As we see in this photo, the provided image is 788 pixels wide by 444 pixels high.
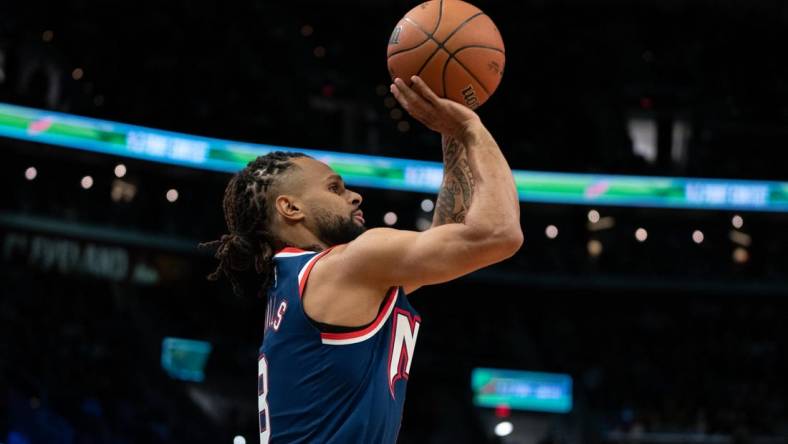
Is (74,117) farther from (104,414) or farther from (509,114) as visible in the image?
(509,114)

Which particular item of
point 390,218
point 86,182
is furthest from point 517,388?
point 86,182

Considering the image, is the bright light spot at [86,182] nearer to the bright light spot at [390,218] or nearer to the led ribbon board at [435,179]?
the led ribbon board at [435,179]

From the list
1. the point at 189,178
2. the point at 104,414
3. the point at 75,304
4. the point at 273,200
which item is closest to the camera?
the point at 273,200

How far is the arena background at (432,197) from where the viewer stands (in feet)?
60.2

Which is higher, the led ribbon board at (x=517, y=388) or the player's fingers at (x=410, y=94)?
the player's fingers at (x=410, y=94)

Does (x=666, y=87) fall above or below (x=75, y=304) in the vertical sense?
above

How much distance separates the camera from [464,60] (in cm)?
325

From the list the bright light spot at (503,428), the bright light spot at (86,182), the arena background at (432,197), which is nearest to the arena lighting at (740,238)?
the arena background at (432,197)

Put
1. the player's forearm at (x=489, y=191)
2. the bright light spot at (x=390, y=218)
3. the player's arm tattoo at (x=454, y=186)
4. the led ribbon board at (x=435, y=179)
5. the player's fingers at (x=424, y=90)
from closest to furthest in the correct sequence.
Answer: the player's forearm at (x=489, y=191) → the player's fingers at (x=424, y=90) → the player's arm tattoo at (x=454, y=186) → the led ribbon board at (x=435, y=179) → the bright light spot at (x=390, y=218)

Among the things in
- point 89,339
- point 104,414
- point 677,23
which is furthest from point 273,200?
point 677,23

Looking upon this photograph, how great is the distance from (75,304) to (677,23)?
14.5 meters

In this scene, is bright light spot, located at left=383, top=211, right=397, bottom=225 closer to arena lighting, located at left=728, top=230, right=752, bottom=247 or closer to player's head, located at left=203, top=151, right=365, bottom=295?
arena lighting, located at left=728, top=230, right=752, bottom=247

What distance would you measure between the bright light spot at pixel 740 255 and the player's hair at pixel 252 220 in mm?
20056

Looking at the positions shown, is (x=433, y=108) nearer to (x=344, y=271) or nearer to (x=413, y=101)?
(x=413, y=101)
